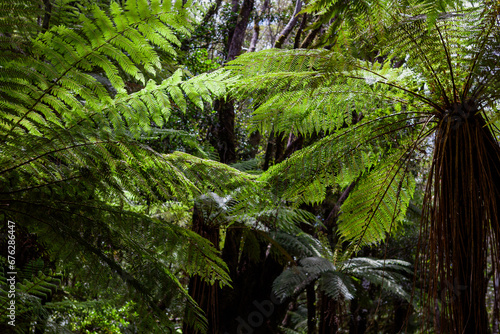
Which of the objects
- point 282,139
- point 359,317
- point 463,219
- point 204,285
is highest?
point 282,139

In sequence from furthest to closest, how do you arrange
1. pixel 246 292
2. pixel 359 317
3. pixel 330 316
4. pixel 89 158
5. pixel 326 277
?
1. pixel 359 317
2. pixel 330 316
3. pixel 326 277
4. pixel 246 292
5. pixel 89 158

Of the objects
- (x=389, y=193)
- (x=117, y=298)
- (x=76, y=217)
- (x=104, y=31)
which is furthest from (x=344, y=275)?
(x=104, y=31)

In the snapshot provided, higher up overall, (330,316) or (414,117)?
(414,117)

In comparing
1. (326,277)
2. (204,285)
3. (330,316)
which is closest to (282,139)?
(204,285)

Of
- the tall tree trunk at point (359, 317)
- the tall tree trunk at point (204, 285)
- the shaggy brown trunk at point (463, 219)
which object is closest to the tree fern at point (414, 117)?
the shaggy brown trunk at point (463, 219)

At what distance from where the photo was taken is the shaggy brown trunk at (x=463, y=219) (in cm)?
115

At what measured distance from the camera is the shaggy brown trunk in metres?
1.15

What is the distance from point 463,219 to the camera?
1.24 m

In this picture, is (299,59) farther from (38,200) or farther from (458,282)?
(38,200)

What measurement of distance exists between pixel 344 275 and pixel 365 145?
244 centimetres

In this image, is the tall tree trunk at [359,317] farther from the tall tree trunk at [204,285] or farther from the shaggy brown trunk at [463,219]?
the shaggy brown trunk at [463,219]

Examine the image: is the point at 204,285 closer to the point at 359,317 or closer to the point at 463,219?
the point at 463,219

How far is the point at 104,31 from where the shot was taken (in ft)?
5.24

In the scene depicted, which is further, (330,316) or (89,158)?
(330,316)
